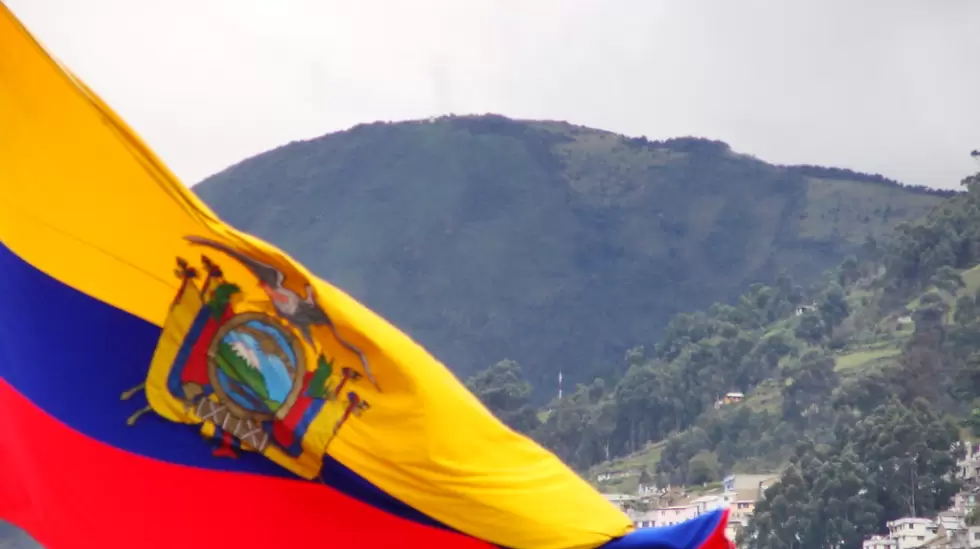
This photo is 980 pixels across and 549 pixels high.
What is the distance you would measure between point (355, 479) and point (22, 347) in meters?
1.28

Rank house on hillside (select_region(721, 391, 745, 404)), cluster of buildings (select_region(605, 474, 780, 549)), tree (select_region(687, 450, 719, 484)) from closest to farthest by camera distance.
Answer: cluster of buildings (select_region(605, 474, 780, 549)) → tree (select_region(687, 450, 719, 484)) → house on hillside (select_region(721, 391, 745, 404))

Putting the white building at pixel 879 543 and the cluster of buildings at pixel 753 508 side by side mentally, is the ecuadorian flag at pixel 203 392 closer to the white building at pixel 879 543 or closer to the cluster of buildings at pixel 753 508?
the cluster of buildings at pixel 753 508

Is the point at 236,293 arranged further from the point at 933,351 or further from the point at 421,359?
the point at 933,351

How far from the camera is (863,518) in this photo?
6381 centimetres

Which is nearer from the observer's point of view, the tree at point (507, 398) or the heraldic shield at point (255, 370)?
the heraldic shield at point (255, 370)

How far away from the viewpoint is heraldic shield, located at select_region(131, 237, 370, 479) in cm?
600

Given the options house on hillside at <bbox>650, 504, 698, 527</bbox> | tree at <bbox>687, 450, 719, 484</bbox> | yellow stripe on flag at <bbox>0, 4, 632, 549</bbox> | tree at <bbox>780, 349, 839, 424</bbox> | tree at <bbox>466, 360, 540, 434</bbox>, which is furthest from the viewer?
tree at <bbox>466, 360, 540, 434</bbox>

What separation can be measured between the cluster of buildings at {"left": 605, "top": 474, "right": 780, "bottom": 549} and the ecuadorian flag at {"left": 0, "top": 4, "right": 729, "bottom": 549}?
64.0 meters

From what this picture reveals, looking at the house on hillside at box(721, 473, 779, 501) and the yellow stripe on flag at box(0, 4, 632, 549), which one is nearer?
the yellow stripe on flag at box(0, 4, 632, 549)

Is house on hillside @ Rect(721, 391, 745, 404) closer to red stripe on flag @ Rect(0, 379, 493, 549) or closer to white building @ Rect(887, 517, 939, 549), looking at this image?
white building @ Rect(887, 517, 939, 549)

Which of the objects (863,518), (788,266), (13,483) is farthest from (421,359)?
(788,266)

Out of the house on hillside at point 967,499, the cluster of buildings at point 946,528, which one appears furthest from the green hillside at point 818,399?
the cluster of buildings at point 946,528

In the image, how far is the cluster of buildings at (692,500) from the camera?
2943 inches

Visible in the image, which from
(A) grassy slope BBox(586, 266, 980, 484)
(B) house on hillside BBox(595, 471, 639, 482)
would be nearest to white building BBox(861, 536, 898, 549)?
(A) grassy slope BBox(586, 266, 980, 484)
